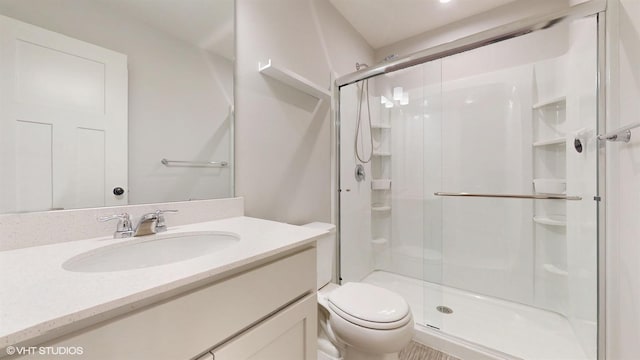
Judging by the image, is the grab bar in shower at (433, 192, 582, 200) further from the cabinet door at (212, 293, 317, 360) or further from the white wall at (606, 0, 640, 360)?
the cabinet door at (212, 293, 317, 360)

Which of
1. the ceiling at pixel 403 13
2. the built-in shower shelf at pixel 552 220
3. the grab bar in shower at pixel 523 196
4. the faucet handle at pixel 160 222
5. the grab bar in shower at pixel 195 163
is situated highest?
the ceiling at pixel 403 13

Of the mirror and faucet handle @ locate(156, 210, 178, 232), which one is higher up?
the mirror

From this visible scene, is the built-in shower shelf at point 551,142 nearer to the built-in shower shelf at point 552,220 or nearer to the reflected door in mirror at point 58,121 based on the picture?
the built-in shower shelf at point 552,220

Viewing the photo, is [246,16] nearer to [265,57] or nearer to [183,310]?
[265,57]

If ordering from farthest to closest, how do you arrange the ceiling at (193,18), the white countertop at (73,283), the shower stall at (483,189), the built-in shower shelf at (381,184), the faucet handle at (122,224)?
the built-in shower shelf at (381,184)
the shower stall at (483,189)
the ceiling at (193,18)
the faucet handle at (122,224)
the white countertop at (73,283)

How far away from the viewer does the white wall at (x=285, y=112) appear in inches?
51.1

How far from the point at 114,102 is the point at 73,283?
687 mm

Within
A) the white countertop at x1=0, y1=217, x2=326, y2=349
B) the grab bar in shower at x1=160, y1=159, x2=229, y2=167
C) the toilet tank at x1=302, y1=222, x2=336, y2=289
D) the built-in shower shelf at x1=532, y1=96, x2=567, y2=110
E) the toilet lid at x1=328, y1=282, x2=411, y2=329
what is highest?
the built-in shower shelf at x1=532, y1=96, x2=567, y2=110

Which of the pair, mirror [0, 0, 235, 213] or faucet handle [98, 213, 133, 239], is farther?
faucet handle [98, 213, 133, 239]

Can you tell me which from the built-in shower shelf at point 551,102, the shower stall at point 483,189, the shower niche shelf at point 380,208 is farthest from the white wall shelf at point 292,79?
the built-in shower shelf at point 551,102

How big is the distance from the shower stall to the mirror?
1.09 m

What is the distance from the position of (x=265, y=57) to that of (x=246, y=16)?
8.4 inches

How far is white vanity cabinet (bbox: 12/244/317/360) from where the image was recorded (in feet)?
1.43

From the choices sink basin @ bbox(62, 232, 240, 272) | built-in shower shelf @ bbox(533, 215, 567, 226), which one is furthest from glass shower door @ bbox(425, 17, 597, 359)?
sink basin @ bbox(62, 232, 240, 272)
